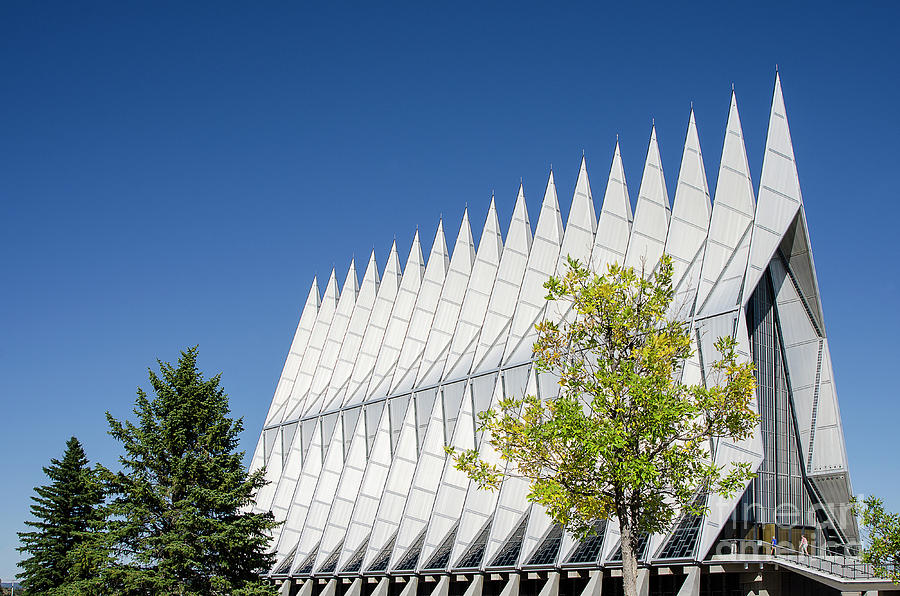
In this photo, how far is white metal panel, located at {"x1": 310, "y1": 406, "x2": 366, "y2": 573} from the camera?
50125mm

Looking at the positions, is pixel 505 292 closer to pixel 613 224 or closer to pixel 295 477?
pixel 613 224

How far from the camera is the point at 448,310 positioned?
53000 mm

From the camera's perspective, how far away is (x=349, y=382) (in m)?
59.6

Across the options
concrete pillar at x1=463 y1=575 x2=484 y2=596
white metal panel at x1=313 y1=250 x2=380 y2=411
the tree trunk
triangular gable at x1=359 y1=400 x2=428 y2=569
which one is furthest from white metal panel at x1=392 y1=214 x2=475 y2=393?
the tree trunk

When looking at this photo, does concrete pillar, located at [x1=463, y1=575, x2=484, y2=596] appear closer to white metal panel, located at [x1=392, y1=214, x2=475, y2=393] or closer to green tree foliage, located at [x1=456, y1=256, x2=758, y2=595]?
white metal panel, located at [x1=392, y1=214, x2=475, y2=393]

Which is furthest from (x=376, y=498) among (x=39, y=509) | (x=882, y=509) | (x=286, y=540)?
(x=882, y=509)

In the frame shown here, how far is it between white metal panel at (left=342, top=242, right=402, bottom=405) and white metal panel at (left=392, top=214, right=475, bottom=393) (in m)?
4.41

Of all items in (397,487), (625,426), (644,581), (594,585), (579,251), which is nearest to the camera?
(625,426)

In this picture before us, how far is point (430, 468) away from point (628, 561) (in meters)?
28.4

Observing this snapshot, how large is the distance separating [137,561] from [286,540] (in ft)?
81.7

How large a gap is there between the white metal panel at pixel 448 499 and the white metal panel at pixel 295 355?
79.3ft

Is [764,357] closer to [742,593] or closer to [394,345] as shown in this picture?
[742,593]

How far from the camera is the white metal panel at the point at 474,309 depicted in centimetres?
4934

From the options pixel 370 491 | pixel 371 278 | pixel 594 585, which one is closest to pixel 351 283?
pixel 371 278
